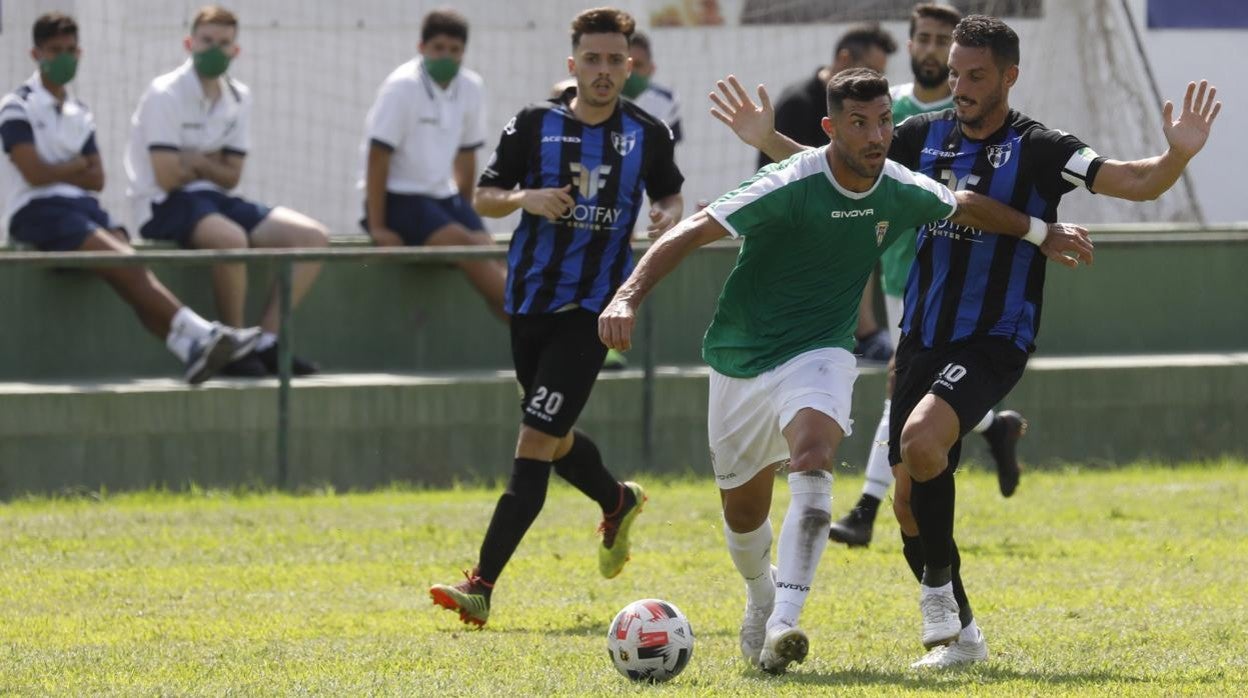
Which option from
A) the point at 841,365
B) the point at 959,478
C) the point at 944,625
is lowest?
the point at 959,478

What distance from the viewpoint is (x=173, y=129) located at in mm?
12242

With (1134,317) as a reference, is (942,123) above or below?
above

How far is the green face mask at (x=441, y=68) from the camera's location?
41.4 ft

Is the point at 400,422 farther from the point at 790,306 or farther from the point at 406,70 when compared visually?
Answer: the point at 790,306

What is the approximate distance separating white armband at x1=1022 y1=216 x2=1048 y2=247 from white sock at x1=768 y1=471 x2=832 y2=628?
1140 millimetres

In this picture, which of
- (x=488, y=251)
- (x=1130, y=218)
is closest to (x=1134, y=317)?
(x=1130, y=218)

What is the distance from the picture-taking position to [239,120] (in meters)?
12.5

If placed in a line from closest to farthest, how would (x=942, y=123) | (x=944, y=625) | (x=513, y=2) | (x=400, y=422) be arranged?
(x=944, y=625) < (x=942, y=123) < (x=400, y=422) < (x=513, y=2)

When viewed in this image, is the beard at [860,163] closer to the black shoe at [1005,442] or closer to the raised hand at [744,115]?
the raised hand at [744,115]

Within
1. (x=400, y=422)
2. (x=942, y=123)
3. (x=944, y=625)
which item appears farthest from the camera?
(x=400, y=422)

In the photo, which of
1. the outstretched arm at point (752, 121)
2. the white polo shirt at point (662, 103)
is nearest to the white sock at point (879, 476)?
the outstretched arm at point (752, 121)

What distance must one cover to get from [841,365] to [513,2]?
8.77m

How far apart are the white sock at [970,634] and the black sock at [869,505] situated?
275 cm

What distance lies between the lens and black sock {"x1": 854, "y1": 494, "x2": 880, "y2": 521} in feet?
32.3
